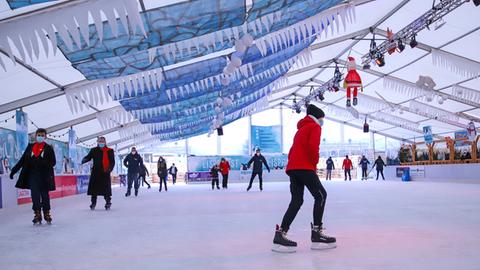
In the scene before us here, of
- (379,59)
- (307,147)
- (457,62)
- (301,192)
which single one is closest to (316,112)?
(307,147)

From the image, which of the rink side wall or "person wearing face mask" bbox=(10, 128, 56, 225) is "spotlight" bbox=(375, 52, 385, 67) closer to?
the rink side wall

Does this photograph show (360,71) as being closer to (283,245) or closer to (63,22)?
(63,22)

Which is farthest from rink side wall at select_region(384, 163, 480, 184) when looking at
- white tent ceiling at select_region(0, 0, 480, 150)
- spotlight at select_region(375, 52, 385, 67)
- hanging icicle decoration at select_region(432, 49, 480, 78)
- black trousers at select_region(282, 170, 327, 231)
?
black trousers at select_region(282, 170, 327, 231)

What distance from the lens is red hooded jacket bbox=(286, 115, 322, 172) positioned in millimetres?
3918

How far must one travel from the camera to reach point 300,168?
12.9 feet

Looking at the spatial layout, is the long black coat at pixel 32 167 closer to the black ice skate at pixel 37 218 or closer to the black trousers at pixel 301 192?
the black ice skate at pixel 37 218

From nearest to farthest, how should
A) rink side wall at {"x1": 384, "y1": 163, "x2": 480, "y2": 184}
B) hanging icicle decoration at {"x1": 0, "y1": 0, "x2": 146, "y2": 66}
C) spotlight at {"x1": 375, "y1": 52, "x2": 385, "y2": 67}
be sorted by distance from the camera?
1. hanging icicle decoration at {"x1": 0, "y1": 0, "x2": 146, "y2": 66}
2. spotlight at {"x1": 375, "y1": 52, "x2": 385, "y2": 67}
3. rink side wall at {"x1": 384, "y1": 163, "x2": 480, "y2": 184}

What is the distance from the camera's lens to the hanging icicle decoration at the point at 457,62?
1625 cm

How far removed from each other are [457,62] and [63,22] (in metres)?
15.1

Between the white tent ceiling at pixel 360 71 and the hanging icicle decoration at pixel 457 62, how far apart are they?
187 mm

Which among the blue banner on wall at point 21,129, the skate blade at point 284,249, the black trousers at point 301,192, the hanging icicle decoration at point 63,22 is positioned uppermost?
the hanging icicle decoration at point 63,22

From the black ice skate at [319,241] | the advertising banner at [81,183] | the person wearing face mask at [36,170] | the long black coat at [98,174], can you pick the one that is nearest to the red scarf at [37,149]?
the person wearing face mask at [36,170]

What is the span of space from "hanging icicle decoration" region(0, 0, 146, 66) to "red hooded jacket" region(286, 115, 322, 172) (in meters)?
2.19

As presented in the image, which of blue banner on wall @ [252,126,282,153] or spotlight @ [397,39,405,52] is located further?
blue banner on wall @ [252,126,282,153]
